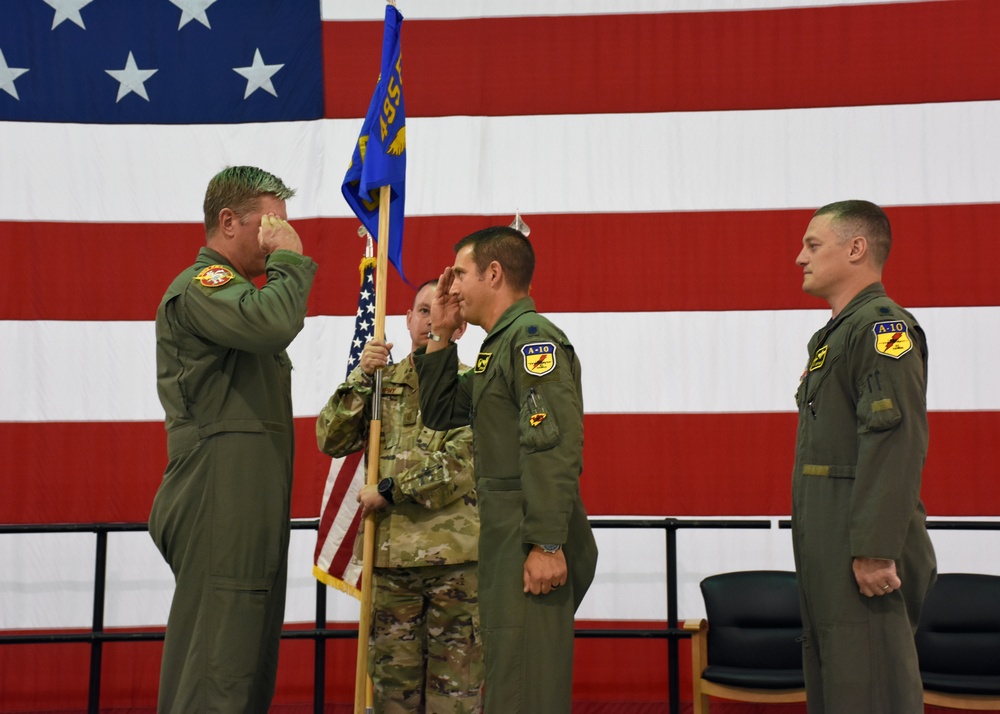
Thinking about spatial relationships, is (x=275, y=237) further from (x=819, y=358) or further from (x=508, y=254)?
(x=819, y=358)

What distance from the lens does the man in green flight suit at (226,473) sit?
204cm

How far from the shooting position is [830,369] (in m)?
2.27

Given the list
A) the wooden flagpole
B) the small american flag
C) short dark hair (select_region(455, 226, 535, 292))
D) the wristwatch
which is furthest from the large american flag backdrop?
short dark hair (select_region(455, 226, 535, 292))

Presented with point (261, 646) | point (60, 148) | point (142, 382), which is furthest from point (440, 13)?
point (261, 646)

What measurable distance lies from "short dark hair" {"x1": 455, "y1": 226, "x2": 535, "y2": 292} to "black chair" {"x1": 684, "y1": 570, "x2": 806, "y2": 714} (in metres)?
1.58

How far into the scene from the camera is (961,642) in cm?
327

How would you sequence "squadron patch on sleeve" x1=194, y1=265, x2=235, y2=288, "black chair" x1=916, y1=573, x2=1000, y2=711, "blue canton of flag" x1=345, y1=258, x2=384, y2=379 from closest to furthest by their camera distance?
"squadron patch on sleeve" x1=194, y1=265, x2=235, y2=288 → "black chair" x1=916, y1=573, x2=1000, y2=711 → "blue canton of flag" x1=345, y1=258, x2=384, y2=379

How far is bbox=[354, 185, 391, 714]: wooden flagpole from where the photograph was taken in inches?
112

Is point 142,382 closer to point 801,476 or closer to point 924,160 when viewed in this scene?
point 801,476

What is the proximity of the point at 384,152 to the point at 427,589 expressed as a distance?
1.42 metres

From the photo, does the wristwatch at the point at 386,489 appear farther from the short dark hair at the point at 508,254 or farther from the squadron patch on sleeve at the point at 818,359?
the squadron patch on sleeve at the point at 818,359

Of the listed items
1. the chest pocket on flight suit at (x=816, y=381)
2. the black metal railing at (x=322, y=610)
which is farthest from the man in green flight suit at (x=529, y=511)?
the black metal railing at (x=322, y=610)

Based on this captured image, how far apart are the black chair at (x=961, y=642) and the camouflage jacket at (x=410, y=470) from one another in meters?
1.62

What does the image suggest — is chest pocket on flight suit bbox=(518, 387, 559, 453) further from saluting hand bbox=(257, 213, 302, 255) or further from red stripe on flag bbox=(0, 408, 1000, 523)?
red stripe on flag bbox=(0, 408, 1000, 523)
